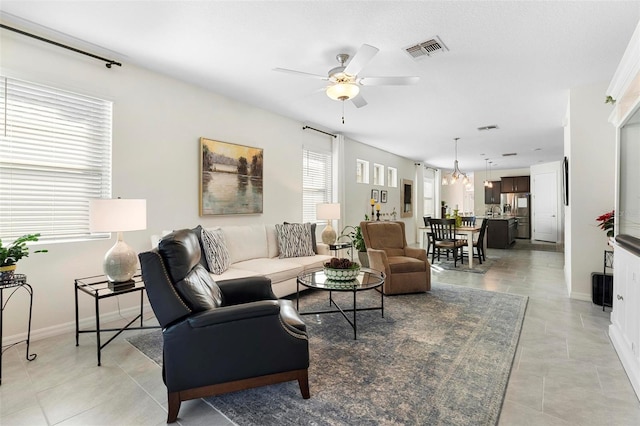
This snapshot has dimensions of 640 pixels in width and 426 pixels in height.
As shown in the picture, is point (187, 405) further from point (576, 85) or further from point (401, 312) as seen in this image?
point (576, 85)

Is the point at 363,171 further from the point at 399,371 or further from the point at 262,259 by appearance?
the point at 399,371

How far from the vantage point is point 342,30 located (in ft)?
8.44

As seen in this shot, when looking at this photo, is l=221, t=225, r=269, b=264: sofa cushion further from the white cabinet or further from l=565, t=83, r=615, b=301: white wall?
l=565, t=83, r=615, b=301: white wall

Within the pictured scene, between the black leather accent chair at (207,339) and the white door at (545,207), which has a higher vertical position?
the white door at (545,207)

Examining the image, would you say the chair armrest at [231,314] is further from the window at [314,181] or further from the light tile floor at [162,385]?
the window at [314,181]

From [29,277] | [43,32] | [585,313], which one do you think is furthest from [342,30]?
[585,313]

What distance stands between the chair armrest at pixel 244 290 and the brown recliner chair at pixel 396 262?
1.91 meters

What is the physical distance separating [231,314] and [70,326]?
224 cm

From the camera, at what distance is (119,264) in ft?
8.21

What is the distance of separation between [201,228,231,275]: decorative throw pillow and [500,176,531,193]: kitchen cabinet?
11.0 m

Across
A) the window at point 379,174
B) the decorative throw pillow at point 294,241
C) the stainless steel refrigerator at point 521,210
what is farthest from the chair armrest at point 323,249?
the stainless steel refrigerator at point 521,210

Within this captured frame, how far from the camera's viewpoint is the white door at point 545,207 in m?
9.27

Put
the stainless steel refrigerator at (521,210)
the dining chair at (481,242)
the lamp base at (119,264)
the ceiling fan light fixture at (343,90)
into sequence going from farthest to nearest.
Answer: the stainless steel refrigerator at (521,210) < the dining chair at (481,242) < the ceiling fan light fixture at (343,90) < the lamp base at (119,264)

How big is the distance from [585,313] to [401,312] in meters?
1.98
